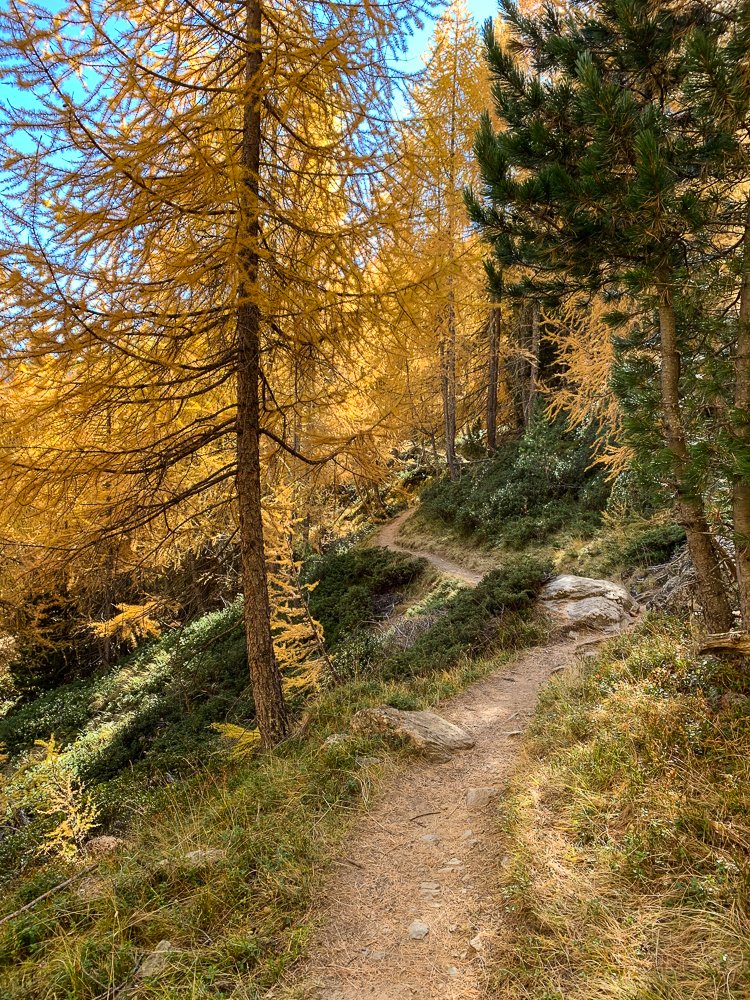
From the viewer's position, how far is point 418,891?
10.1 feet

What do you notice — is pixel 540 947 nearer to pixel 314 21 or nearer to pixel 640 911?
pixel 640 911

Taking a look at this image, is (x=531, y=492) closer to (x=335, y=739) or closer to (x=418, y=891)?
(x=335, y=739)

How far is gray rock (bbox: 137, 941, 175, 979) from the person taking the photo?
94.0 inches

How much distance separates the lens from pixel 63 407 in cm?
376

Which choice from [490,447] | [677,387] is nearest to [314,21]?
[677,387]

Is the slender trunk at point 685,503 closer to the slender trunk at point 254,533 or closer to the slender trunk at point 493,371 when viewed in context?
the slender trunk at point 254,533

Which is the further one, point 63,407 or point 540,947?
point 63,407

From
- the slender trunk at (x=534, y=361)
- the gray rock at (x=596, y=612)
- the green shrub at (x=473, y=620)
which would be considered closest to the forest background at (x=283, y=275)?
the green shrub at (x=473, y=620)

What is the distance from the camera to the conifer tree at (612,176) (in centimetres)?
A: 301

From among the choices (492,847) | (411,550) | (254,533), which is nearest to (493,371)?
(411,550)

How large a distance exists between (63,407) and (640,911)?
14.9ft

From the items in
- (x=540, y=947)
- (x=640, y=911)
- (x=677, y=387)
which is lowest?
(x=540, y=947)

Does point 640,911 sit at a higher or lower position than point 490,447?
lower

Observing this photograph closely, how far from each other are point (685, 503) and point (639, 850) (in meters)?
2.22
